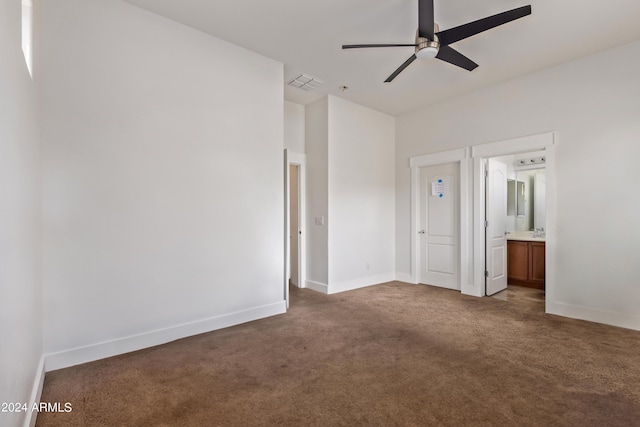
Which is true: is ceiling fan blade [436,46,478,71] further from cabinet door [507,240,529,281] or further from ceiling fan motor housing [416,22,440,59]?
cabinet door [507,240,529,281]

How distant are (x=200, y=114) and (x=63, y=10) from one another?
129 cm

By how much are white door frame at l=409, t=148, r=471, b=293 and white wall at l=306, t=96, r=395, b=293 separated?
44 centimetres

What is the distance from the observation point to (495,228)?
16.4ft

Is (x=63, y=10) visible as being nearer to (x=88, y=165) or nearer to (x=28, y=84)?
(x=28, y=84)

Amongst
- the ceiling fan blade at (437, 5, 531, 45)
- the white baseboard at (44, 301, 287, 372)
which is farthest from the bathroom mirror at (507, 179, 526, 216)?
the white baseboard at (44, 301, 287, 372)

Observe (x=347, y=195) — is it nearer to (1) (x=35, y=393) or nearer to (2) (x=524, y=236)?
(2) (x=524, y=236)

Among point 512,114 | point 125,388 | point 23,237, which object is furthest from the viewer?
point 512,114

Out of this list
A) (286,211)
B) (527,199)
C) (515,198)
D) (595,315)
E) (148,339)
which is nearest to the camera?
(148,339)

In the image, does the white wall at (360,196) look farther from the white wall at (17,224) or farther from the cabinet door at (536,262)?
the white wall at (17,224)

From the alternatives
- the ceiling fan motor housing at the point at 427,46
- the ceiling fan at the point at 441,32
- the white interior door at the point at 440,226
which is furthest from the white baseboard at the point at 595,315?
the ceiling fan motor housing at the point at 427,46

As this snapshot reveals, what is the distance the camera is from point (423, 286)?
18.0 feet

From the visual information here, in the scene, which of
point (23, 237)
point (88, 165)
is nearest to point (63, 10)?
point (88, 165)

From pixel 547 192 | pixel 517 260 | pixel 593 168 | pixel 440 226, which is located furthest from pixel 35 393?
pixel 517 260

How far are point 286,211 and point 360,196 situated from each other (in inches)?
65.9
